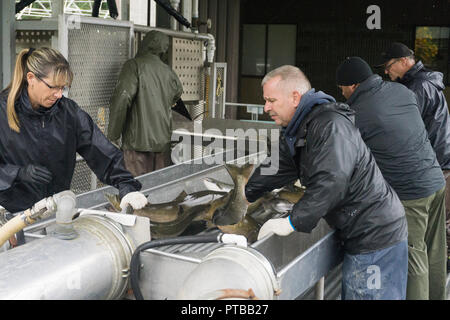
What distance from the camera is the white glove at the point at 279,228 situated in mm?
2459

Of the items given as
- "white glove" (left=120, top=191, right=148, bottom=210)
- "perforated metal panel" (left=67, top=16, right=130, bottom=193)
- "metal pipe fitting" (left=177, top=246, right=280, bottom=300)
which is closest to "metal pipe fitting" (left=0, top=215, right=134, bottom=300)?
"metal pipe fitting" (left=177, top=246, right=280, bottom=300)

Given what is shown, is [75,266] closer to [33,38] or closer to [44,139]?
[44,139]

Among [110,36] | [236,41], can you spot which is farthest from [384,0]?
[110,36]

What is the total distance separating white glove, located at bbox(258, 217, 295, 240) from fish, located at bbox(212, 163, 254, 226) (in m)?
0.47

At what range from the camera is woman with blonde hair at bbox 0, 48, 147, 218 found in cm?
258

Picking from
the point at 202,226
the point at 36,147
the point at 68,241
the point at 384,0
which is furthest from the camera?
the point at 384,0

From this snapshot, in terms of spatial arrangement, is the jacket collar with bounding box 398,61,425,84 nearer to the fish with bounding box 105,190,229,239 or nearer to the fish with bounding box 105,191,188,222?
the fish with bounding box 105,190,229,239

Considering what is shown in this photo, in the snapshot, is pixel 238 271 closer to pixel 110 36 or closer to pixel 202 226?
pixel 202 226

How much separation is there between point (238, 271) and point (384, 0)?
11266 mm

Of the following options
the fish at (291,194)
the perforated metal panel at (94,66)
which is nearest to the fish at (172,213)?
the fish at (291,194)
